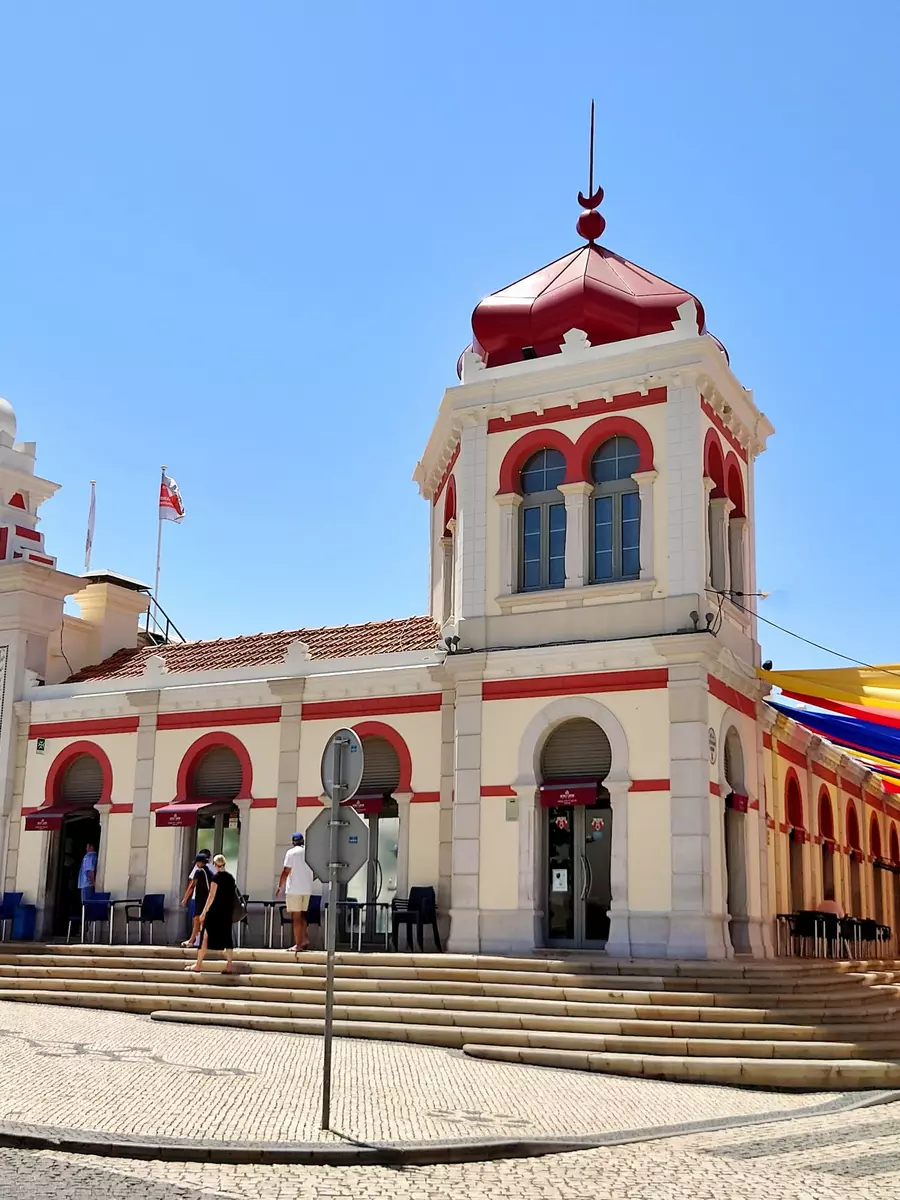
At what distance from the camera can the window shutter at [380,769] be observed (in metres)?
20.0

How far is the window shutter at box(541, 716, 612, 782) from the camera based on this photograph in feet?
58.2

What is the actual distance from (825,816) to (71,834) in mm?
13847

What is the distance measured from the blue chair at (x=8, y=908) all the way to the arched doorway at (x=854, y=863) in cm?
1587

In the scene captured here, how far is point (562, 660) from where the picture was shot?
17.9 m

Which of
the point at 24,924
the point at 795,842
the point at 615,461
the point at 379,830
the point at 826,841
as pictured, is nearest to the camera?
the point at 615,461

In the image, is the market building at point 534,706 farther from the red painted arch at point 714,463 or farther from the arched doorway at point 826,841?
the arched doorway at point 826,841

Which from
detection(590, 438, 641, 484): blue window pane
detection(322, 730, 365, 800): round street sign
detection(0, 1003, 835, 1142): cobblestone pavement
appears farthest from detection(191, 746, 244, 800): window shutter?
detection(322, 730, 365, 800): round street sign

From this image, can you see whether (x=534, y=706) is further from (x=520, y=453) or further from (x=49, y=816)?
(x=49, y=816)

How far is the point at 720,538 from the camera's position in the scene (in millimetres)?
19312

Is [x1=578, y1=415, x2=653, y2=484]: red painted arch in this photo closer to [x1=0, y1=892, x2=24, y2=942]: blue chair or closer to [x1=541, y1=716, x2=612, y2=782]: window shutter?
[x1=541, y1=716, x2=612, y2=782]: window shutter

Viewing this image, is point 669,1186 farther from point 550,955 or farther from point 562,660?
point 562,660

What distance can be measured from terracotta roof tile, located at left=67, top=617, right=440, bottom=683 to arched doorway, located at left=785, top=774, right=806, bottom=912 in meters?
6.60

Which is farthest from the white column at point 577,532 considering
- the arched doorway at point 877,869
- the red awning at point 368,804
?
the arched doorway at point 877,869

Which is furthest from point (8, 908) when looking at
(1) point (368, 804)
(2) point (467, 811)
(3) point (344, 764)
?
(3) point (344, 764)
